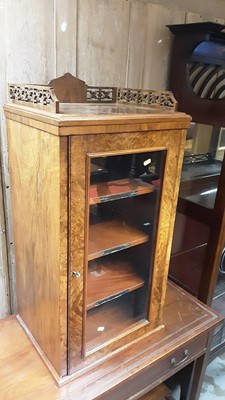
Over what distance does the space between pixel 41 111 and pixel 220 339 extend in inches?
67.0

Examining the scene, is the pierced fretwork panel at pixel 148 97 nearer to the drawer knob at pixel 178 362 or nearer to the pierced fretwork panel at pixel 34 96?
the pierced fretwork panel at pixel 34 96

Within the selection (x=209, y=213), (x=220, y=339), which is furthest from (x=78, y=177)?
(x=220, y=339)

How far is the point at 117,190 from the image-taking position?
0.99m

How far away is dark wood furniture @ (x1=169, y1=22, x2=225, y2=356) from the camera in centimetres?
138

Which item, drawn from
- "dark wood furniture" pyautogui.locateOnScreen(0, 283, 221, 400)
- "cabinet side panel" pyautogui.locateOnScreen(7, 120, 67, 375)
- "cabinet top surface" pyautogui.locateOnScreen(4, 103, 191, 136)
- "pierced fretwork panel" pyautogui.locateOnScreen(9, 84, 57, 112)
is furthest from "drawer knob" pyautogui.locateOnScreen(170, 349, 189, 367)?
"pierced fretwork panel" pyautogui.locateOnScreen(9, 84, 57, 112)

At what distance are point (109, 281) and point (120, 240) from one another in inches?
6.6

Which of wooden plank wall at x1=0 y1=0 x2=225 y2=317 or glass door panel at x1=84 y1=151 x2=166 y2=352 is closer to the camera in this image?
glass door panel at x1=84 y1=151 x2=166 y2=352

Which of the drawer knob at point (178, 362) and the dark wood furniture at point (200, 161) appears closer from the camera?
the drawer knob at point (178, 362)

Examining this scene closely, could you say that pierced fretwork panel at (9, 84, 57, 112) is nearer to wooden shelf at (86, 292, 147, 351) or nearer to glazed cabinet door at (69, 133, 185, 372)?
glazed cabinet door at (69, 133, 185, 372)

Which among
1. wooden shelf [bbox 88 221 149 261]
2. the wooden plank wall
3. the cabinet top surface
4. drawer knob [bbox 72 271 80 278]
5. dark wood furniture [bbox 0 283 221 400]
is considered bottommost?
dark wood furniture [bbox 0 283 221 400]

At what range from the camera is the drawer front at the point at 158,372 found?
1138 mm

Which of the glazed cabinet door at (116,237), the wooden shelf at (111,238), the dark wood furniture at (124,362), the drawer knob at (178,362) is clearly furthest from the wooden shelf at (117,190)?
the drawer knob at (178,362)

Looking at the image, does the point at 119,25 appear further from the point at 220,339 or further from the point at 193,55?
the point at 220,339

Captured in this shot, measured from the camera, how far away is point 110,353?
1096 mm
